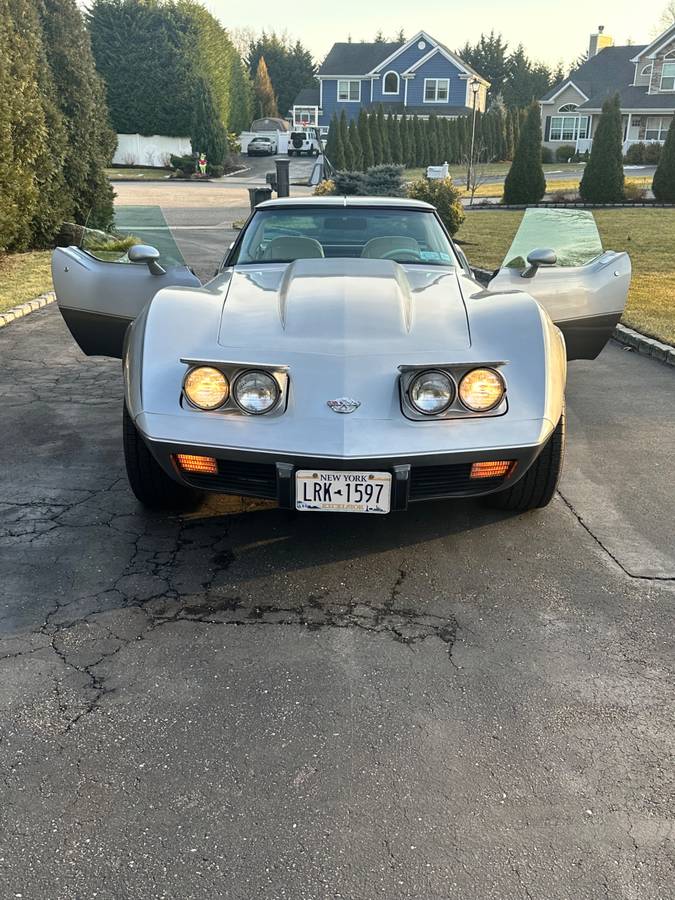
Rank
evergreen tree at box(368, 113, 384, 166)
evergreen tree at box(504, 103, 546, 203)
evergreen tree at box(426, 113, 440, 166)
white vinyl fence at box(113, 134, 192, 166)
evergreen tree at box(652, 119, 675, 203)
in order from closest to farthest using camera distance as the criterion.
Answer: evergreen tree at box(652, 119, 675, 203) < evergreen tree at box(504, 103, 546, 203) < evergreen tree at box(368, 113, 384, 166) < evergreen tree at box(426, 113, 440, 166) < white vinyl fence at box(113, 134, 192, 166)

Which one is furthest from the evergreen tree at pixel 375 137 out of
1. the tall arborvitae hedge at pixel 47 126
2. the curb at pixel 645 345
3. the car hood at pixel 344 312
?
the car hood at pixel 344 312

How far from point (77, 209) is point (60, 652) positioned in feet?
46.3

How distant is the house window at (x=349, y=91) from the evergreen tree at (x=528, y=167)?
34.3 metres

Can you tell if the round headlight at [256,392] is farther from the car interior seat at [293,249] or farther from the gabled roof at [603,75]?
Answer: the gabled roof at [603,75]

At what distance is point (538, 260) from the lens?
4430 mm

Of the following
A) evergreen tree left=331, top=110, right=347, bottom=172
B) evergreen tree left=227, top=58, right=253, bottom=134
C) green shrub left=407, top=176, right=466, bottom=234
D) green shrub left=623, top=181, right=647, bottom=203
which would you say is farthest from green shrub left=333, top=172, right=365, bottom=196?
evergreen tree left=227, top=58, right=253, bottom=134

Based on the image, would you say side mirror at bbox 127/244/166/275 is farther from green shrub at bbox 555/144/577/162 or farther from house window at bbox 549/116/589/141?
house window at bbox 549/116/589/141

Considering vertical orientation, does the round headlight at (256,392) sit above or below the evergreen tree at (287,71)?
below

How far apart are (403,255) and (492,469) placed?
→ 76.5 inches

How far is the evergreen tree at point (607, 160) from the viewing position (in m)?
25.0

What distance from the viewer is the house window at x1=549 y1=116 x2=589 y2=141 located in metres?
53.2

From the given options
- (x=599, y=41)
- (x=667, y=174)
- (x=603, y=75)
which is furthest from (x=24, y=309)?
(x=599, y=41)

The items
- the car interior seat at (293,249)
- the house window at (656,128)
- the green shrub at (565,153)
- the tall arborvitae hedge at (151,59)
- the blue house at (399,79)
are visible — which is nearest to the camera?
the car interior seat at (293,249)

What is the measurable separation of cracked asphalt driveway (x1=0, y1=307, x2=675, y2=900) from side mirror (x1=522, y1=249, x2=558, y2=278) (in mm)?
1306
